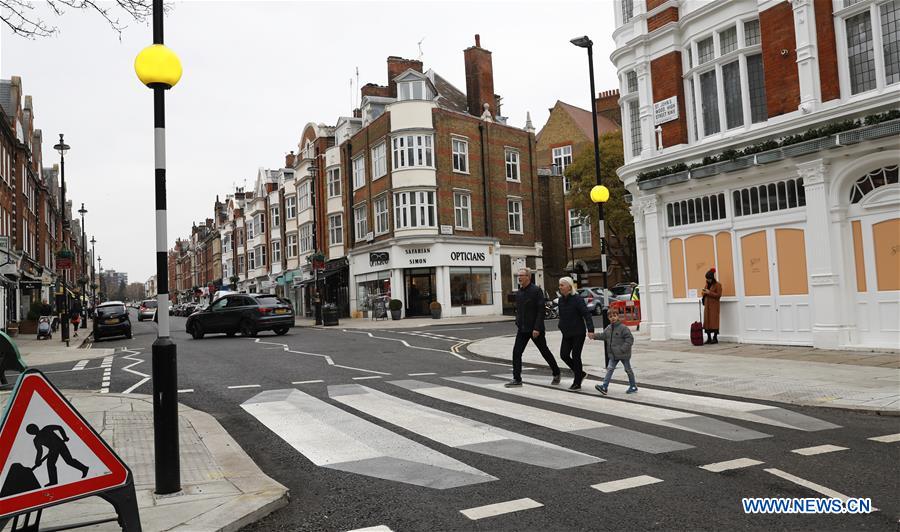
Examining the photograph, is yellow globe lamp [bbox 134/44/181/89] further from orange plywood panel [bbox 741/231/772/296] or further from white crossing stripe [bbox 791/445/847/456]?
orange plywood panel [bbox 741/231/772/296]

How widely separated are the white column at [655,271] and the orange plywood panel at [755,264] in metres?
2.48

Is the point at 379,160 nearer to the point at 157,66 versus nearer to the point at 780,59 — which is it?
the point at 780,59

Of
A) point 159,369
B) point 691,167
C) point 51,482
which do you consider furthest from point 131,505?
point 691,167

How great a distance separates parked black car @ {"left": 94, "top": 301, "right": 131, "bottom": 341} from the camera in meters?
25.9

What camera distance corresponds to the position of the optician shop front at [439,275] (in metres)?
35.9

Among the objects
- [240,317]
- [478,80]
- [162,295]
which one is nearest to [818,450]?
[162,295]

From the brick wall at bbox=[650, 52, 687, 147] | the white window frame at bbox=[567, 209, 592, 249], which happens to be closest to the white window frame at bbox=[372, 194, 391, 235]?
the white window frame at bbox=[567, 209, 592, 249]

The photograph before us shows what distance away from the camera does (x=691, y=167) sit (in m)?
15.9

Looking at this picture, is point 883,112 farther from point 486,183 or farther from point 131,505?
point 486,183

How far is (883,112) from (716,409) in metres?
→ 8.12

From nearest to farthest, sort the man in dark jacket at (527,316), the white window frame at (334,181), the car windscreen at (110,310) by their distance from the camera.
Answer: the man in dark jacket at (527,316)
the car windscreen at (110,310)
the white window frame at (334,181)

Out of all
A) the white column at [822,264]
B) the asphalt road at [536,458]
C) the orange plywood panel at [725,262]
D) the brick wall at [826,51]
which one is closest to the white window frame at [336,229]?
the orange plywood panel at [725,262]

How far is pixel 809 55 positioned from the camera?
1340 centimetres

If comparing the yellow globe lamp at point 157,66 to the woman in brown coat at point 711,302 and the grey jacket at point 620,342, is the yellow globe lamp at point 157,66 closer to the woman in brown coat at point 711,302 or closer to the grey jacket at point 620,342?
the grey jacket at point 620,342
